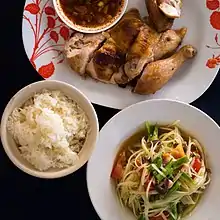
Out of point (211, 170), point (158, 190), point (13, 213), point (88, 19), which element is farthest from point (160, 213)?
point (88, 19)

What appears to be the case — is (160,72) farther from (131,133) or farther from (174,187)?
(174,187)

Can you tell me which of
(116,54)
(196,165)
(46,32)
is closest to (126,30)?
(116,54)

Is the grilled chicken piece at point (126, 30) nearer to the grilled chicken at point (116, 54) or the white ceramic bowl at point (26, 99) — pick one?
the grilled chicken at point (116, 54)

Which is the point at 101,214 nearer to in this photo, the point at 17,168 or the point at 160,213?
the point at 160,213

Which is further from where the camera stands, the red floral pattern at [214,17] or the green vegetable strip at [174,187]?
the red floral pattern at [214,17]

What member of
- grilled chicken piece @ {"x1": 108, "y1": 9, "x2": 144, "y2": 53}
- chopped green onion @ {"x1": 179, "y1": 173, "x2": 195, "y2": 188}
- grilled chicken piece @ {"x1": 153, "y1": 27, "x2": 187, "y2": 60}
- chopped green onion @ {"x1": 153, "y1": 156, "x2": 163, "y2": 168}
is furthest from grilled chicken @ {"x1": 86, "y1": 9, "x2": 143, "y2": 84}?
chopped green onion @ {"x1": 179, "y1": 173, "x2": 195, "y2": 188}

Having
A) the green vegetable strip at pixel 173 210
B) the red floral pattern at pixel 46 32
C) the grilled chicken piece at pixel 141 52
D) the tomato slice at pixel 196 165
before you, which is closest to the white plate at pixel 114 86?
the red floral pattern at pixel 46 32
